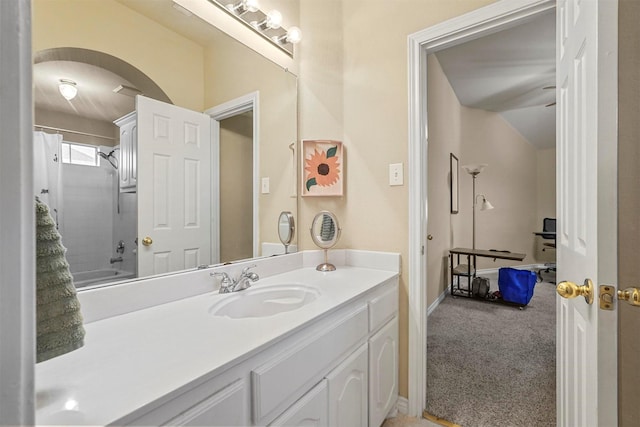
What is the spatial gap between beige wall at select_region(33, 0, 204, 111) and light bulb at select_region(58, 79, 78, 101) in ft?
0.31

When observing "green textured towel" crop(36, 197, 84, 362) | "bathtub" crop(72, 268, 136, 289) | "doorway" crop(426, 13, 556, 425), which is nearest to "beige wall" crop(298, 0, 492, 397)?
"doorway" crop(426, 13, 556, 425)

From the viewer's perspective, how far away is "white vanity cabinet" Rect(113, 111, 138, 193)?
102 cm

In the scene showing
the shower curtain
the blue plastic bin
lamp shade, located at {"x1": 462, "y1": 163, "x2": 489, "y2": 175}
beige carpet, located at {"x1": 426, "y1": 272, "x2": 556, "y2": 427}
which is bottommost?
beige carpet, located at {"x1": 426, "y1": 272, "x2": 556, "y2": 427}

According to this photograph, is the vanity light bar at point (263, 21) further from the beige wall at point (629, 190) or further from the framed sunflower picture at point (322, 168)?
the beige wall at point (629, 190)

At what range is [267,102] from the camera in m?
1.64

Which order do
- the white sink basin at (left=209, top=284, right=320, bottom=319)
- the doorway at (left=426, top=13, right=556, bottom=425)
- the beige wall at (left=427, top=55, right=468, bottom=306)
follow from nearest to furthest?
the white sink basin at (left=209, top=284, right=320, bottom=319)
the doorway at (left=426, top=13, right=556, bottom=425)
the beige wall at (left=427, top=55, right=468, bottom=306)

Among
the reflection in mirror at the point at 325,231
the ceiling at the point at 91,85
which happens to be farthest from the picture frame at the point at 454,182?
the ceiling at the point at 91,85

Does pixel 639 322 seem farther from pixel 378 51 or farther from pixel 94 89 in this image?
pixel 94 89

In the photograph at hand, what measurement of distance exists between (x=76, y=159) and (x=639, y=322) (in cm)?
170

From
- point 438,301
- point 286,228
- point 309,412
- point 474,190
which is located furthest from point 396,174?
point 474,190

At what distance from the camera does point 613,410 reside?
0.65 meters

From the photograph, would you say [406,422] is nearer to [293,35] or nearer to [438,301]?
[438,301]

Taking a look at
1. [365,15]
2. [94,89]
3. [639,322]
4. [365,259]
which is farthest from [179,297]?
[365,15]

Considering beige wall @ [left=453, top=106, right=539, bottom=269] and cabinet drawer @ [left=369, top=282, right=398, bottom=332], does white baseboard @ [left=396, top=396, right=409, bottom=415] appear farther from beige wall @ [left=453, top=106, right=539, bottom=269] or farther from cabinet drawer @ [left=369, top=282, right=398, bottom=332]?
beige wall @ [left=453, top=106, right=539, bottom=269]
